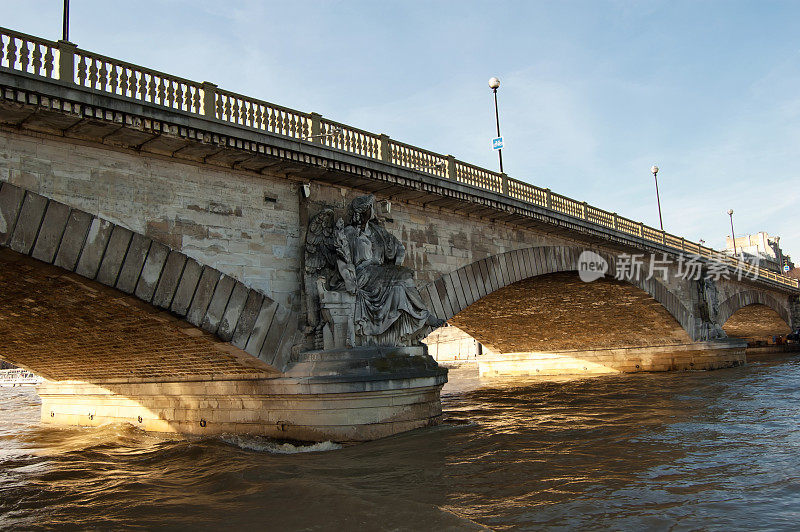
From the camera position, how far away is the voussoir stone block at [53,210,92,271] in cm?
1101

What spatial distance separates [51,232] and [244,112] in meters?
4.73

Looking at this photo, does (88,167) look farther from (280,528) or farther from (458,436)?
(458,436)

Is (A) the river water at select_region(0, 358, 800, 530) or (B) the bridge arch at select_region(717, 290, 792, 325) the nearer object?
(A) the river water at select_region(0, 358, 800, 530)

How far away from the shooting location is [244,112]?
13.9 metres

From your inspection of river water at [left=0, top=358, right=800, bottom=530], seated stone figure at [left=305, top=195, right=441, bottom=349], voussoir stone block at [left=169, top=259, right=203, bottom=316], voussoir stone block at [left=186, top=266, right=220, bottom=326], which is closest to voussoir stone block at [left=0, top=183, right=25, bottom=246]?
voussoir stone block at [left=169, top=259, right=203, bottom=316]

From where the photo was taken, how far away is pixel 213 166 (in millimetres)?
13758

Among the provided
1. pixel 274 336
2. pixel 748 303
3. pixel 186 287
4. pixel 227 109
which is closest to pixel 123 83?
pixel 227 109

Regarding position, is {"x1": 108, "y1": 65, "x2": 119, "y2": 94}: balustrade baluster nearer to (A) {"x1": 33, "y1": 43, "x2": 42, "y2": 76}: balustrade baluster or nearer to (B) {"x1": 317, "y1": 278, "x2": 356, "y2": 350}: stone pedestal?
(A) {"x1": 33, "y1": 43, "x2": 42, "y2": 76}: balustrade baluster

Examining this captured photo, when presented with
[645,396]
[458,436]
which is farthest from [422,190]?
[645,396]

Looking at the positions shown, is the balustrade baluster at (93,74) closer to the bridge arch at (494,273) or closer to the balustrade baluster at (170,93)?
the balustrade baluster at (170,93)

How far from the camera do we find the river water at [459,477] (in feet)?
26.0

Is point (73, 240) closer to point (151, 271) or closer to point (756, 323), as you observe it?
point (151, 271)

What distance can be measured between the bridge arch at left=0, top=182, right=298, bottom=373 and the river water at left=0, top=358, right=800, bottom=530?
249cm

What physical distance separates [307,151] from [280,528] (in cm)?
883
